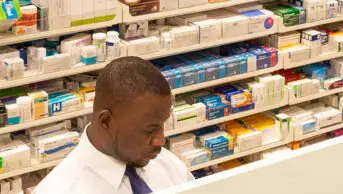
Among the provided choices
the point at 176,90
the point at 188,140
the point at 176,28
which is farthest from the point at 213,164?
the point at 176,28

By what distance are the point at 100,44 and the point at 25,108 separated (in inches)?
26.8

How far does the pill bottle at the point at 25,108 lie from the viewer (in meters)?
4.65

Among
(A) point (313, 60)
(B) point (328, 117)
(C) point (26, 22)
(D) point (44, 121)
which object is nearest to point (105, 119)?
(C) point (26, 22)

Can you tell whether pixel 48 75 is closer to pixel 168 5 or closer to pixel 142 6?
pixel 142 6

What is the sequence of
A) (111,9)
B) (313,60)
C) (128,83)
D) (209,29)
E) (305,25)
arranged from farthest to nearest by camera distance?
(313,60) → (305,25) → (209,29) → (111,9) → (128,83)

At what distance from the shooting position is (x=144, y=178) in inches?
76.9

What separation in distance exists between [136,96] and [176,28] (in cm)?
354

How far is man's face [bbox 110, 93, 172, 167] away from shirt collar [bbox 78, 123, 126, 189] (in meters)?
0.06

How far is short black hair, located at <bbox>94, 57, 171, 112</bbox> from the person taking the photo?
1.78 metres

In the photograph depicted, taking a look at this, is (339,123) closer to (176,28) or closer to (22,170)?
(176,28)

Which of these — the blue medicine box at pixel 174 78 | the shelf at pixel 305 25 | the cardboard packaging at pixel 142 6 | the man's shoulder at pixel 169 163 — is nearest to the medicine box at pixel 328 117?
the shelf at pixel 305 25

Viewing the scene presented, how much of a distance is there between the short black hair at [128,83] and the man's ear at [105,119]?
0.05ft

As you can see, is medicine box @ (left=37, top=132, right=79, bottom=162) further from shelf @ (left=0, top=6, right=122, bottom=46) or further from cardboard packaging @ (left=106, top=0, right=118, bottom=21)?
cardboard packaging @ (left=106, top=0, right=118, bottom=21)

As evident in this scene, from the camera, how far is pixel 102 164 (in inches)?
74.3
